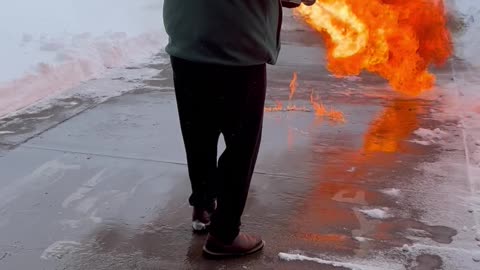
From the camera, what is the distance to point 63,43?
26.1ft

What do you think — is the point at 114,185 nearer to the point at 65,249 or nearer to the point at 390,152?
the point at 65,249

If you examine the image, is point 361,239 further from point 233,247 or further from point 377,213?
point 233,247

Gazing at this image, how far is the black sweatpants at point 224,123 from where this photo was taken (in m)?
2.77

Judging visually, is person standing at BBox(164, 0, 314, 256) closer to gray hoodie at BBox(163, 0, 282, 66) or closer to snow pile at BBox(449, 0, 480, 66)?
gray hoodie at BBox(163, 0, 282, 66)

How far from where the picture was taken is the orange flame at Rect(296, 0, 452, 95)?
482cm

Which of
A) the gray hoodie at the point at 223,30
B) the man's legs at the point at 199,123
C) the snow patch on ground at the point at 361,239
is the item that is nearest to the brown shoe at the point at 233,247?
the man's legs at the point at 199,123

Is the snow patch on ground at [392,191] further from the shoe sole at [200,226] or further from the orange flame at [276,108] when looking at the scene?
the orange flame at [276,108]

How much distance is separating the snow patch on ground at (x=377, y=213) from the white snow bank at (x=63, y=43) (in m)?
3.47

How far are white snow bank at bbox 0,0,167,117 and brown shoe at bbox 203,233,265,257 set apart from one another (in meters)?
3.12

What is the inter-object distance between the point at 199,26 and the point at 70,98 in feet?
11.7

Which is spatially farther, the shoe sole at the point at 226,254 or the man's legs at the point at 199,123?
the shoe sole at the point at 226,254

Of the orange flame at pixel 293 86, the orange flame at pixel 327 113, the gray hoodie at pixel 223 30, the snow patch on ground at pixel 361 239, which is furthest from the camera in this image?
the orange flame at pixel 293 86

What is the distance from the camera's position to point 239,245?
309cm

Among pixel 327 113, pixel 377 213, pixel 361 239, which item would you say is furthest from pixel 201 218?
pixel 327 113
